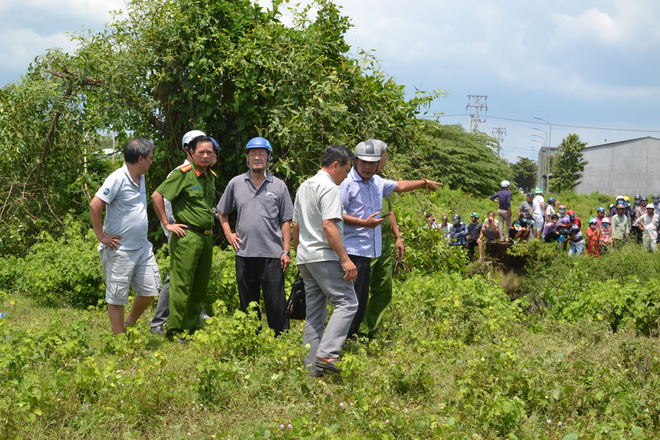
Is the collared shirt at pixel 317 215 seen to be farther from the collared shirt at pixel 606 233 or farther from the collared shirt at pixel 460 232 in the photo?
the collared shirt at pixel 606 233

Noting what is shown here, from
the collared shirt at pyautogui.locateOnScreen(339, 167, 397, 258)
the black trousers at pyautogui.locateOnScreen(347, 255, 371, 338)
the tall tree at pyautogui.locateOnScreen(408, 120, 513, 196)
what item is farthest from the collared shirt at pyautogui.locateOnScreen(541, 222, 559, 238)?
the tall tree at pyautogui.locateOnScreen(408, 120, 513, 196)

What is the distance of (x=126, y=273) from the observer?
5137 mm

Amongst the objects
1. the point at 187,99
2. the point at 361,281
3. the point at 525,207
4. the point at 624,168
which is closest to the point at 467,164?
the point at 525,207

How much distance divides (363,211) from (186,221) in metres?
1.65

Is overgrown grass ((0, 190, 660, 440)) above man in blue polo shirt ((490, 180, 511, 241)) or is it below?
below

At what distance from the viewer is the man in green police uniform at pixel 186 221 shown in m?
5.47

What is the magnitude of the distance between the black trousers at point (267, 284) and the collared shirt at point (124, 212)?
35.9 inches

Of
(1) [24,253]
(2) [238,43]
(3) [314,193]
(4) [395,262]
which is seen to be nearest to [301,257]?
(3) [314,193]

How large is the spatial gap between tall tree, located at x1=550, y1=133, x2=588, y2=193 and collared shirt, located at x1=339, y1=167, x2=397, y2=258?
54.2 metres

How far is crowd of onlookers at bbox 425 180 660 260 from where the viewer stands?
13375 mm

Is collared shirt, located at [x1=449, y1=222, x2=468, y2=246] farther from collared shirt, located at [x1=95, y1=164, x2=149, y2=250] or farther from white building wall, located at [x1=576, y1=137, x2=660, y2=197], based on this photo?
white building wall, located at [x1=576, y1=137, x2=660, y2=197]

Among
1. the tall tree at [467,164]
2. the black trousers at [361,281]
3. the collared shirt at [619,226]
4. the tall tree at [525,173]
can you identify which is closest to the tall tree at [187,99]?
the black trousers at [361,281]

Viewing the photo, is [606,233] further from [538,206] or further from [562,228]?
[538,206]

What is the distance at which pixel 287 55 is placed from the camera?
841 cm
